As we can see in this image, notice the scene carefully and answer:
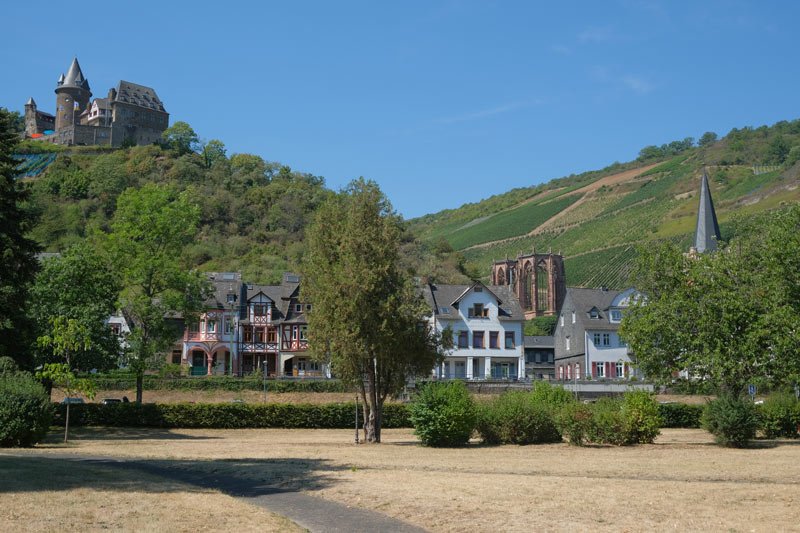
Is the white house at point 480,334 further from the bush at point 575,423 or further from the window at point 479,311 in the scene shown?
the bush at point 575,423

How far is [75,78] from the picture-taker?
17938cm

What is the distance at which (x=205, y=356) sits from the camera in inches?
3130

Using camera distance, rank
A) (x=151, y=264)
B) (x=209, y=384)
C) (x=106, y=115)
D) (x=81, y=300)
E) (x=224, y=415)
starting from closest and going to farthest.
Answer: (x=81, y=300) < (x=224, y=415) < (x=151, y=264) < (x=209, y=384) < (x=106, y=115)

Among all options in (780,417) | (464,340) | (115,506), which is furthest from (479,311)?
(115,506)

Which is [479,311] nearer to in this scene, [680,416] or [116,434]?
[680,416]

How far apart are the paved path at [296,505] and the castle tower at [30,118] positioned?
617 ft

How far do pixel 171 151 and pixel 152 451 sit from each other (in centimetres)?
14429

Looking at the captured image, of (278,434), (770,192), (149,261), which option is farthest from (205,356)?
(770,192)

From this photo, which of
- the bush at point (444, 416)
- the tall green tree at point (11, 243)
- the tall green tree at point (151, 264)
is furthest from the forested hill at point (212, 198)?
the bush at point (444, 416)

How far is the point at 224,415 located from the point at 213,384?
1920 cm

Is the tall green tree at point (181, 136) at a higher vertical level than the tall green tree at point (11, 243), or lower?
higher

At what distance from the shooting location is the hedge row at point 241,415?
4359 cm

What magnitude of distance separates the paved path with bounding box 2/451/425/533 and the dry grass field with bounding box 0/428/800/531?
0.40 m

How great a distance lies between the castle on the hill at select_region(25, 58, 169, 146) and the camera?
172m
